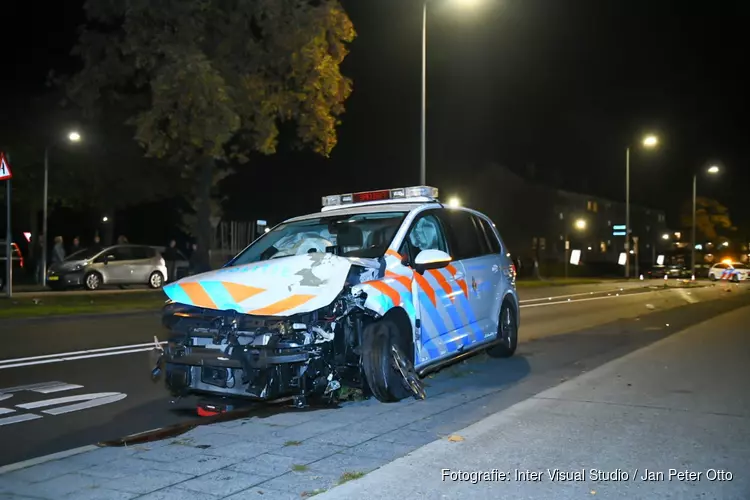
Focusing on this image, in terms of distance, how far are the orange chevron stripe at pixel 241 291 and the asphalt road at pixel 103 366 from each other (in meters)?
1.36

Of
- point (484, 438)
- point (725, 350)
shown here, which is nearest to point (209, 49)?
point (725, 350)

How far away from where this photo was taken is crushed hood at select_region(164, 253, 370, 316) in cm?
611

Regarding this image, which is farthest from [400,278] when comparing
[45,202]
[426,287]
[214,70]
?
[45,202]

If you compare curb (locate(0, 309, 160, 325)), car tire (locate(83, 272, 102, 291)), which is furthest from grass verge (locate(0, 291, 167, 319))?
car tire (locate(83, 272, 102, 291))

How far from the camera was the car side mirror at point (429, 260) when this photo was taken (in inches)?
278

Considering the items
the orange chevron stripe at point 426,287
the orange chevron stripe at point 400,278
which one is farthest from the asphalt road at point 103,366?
the orange chevron stripe at point 400,278

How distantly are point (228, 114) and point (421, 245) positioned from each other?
449 inches

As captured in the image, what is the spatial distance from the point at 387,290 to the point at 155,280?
20931mm

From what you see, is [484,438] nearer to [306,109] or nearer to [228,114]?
[228,114]

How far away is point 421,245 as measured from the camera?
7.91 m

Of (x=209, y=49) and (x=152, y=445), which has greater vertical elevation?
(x=209, y=49)

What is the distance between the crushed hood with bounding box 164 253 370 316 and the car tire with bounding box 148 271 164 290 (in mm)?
20266

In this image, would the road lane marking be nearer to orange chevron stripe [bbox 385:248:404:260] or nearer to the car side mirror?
orange chevron stripe [bbox 385:248:404:260]

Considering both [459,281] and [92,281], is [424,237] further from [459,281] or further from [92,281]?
[92,281]
